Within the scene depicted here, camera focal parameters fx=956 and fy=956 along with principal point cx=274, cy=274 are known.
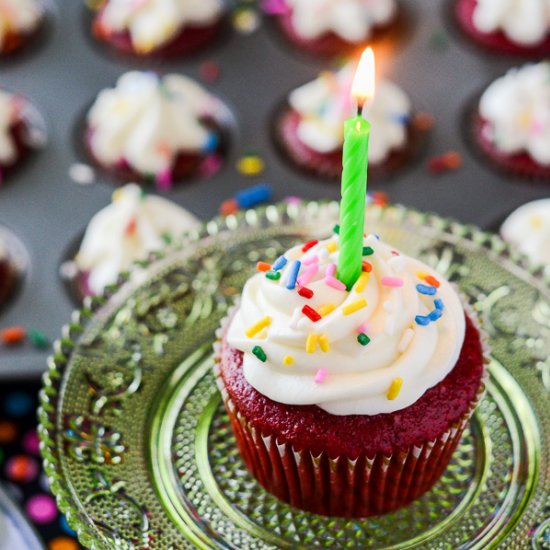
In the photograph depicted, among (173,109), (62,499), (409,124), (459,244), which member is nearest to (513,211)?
(409,124)

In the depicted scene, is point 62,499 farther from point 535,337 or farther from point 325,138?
point 325,138

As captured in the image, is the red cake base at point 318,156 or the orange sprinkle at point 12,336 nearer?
the orange sprinkle at point 12,336

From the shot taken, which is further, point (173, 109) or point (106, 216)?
point (173, 109)

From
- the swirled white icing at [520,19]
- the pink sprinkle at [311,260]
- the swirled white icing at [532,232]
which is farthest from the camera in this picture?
the swirled white icing at [520,19]

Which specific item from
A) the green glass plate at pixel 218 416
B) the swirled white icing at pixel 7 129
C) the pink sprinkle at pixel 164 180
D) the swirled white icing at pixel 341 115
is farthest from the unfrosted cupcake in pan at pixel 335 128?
the swirled white icing at pixel 7 129

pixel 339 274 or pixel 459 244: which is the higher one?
pixel 339 274

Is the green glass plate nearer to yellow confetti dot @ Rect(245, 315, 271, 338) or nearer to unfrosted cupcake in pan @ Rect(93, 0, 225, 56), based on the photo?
yellow confetti dot @ Rect(245, 315, 271, 338)

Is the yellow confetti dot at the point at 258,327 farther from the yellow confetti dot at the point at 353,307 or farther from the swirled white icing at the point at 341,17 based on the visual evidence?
the swirled white icing at the point at 341,17
